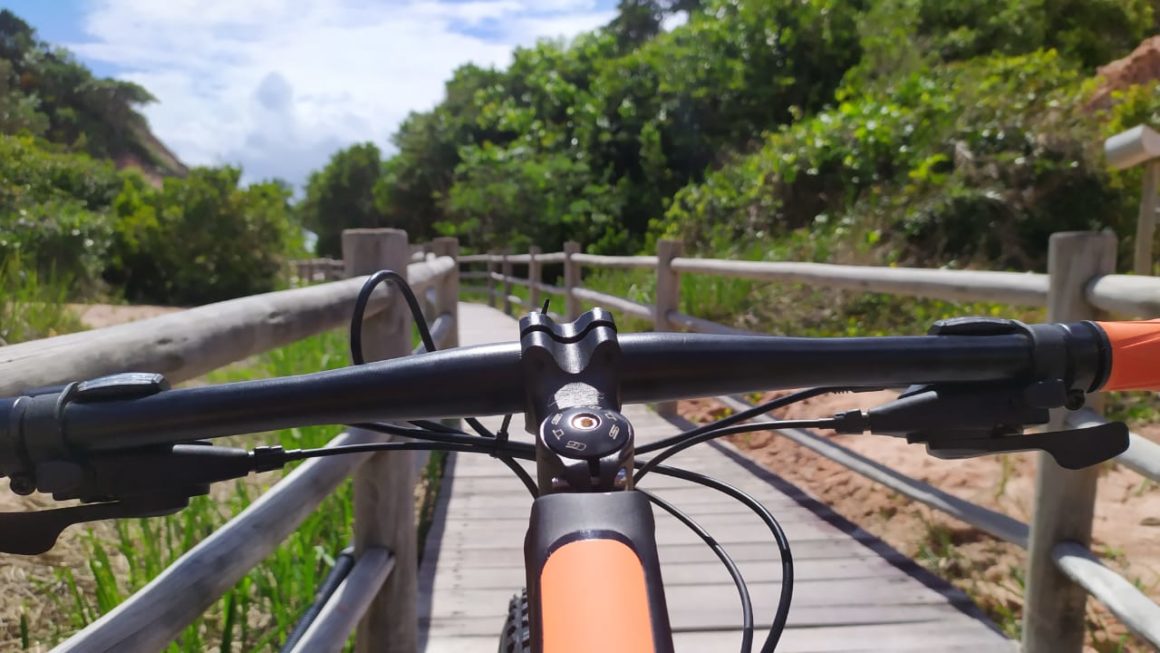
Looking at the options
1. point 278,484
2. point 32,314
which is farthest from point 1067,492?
point 32,314

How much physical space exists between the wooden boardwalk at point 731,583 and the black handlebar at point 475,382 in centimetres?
160

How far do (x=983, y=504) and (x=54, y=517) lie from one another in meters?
3.22

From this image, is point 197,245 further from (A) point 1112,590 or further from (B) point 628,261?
(A) point 1112,590

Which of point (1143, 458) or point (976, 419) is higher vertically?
point (976, 419)

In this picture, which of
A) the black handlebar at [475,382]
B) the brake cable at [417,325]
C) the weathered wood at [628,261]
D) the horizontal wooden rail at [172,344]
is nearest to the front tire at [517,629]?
the brake cable at [417,325]

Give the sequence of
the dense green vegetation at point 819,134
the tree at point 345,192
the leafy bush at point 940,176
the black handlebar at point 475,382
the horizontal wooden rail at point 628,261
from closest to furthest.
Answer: the black handlebar at point 475,382 < the horizontal wooden rail at point 628,261 < the leafy bush at point 940,176 < the dense green vegetation at point 819,134 < the tree at point 345,192

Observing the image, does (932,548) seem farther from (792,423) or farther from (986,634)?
(792,423)

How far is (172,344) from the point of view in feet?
3.24

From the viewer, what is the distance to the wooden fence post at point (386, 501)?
1.98 metres

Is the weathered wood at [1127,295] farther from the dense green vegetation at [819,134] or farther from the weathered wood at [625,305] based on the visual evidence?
the dense green vegetation at [819,134]

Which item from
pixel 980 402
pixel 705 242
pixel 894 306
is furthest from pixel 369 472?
pixel 705 242

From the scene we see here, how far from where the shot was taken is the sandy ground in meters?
2.52

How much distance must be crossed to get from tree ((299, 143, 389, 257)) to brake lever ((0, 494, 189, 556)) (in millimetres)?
30677

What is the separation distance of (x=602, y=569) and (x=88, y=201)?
19174 millimetres
